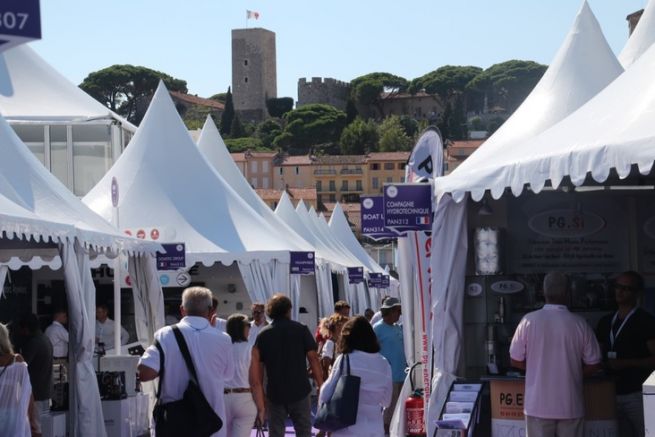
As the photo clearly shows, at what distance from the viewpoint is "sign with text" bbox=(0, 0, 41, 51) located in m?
4.34

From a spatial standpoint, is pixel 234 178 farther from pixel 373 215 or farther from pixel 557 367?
pixel 557 367

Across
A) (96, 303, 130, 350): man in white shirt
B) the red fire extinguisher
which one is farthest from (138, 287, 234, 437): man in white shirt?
(96, 303, 130, 350): man in white shirt

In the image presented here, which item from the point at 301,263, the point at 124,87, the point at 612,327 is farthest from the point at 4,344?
the point at 124,87

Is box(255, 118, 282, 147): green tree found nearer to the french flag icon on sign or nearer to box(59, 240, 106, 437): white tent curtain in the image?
box(59, 240, 106, 437): white tent curtain

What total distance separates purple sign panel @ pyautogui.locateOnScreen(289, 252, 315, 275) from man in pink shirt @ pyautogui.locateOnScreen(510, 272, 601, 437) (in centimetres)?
1408

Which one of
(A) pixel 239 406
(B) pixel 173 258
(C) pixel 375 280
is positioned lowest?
(A) pixel 239 406

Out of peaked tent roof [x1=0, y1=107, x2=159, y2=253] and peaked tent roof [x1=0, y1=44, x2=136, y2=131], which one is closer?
peaked tent roof [x1=0, y1=107, x2=159, y2=253]

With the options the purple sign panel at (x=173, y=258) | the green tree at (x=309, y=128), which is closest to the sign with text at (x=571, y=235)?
the purple sign panel at (x=173, y=258)

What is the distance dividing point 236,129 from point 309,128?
33.4 feet

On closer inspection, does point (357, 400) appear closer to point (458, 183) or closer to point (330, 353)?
point (458, 183)

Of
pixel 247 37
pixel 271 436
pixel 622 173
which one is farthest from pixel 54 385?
pixel 247 37

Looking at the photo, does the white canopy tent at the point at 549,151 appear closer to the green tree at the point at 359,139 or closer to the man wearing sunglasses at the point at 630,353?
the man wearing sunglasses at the point at 630,353

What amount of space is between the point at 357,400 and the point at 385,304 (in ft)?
17.3

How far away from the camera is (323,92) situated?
186125 mm
